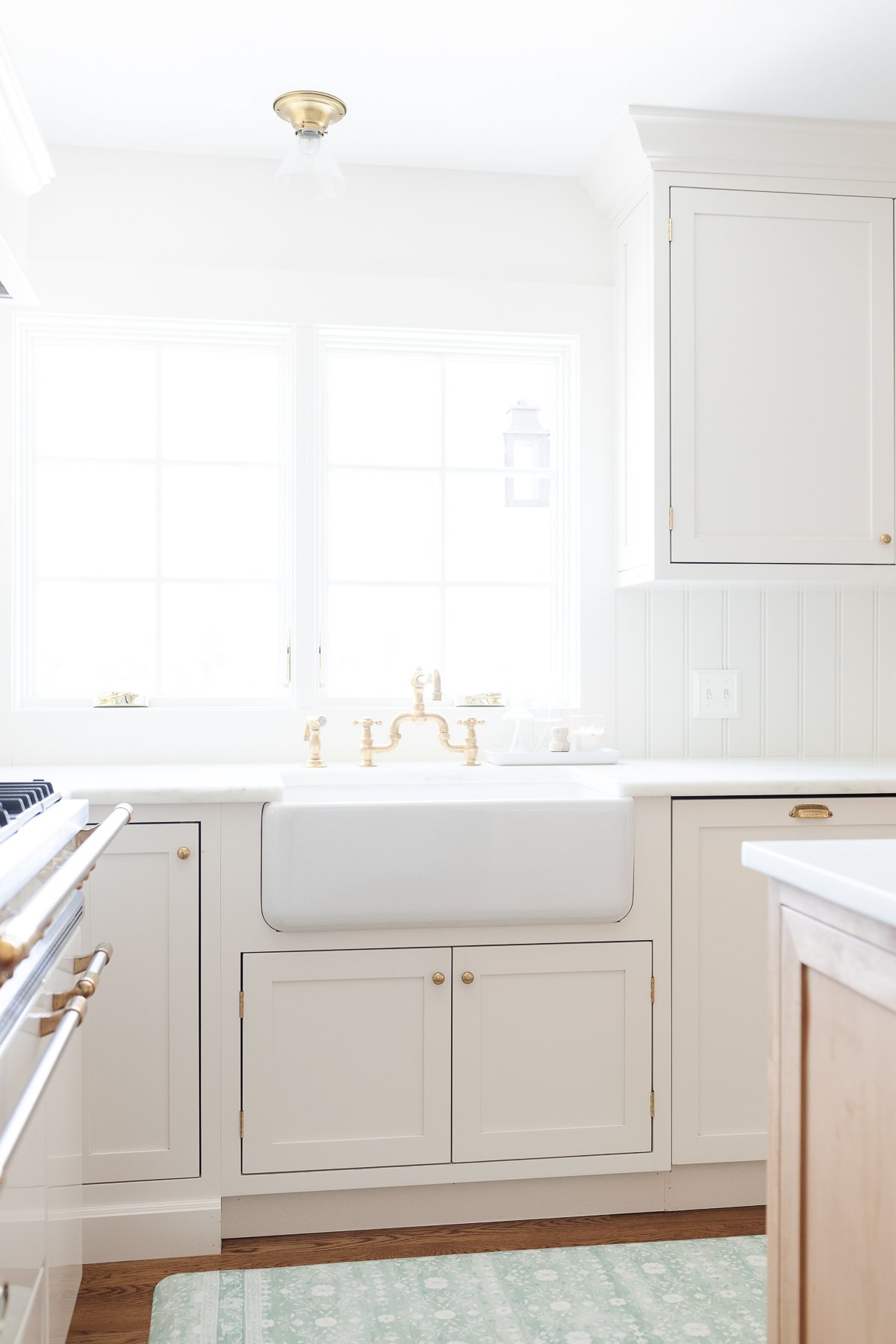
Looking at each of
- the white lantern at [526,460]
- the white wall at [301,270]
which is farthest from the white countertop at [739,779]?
the white lantern at [526,460]

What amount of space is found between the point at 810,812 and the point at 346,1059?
3.49 ft

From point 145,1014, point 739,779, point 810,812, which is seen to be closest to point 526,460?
point 739,779

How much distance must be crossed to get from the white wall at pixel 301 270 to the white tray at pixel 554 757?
21 centimetres

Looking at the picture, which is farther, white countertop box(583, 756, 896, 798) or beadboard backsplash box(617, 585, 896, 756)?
beadboard backsplash box(617, 585, 896, 756)

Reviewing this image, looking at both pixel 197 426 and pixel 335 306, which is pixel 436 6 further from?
pixel 197 426

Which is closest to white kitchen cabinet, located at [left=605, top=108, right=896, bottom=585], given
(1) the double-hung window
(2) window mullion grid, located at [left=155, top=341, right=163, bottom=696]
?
(1) the double-hung window

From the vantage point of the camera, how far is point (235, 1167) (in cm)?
211

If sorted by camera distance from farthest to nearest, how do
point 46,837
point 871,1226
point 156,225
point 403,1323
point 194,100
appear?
point 156,225 < point 194,100 < point 403,1323 < point 46,837 < point 871,1226

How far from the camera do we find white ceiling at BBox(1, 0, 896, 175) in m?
2.10

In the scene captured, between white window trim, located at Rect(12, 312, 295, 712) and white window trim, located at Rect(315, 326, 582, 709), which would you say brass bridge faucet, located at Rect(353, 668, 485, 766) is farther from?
white window trim, located at Rect(12, 312, 295, 712)

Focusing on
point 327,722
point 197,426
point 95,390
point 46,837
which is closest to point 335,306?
point 197,426

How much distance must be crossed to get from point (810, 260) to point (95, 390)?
5.76 ft

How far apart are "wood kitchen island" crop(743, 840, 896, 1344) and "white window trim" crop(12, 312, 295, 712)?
1736 mm

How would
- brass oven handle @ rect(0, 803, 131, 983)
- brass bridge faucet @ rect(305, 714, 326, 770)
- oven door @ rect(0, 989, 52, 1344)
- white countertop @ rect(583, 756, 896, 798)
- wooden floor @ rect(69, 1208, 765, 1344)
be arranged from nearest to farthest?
brass oven handle @ rect(0, 803, 131, 983)
oven door @ rect(0, 989, 52, 1344)
wooden floor @ rect(69, 1208, 765, 1344)
white countertop @ rect(583, 756, 896, 798)
brass bridge faucet @ rect(305, 714, 326, 770)
